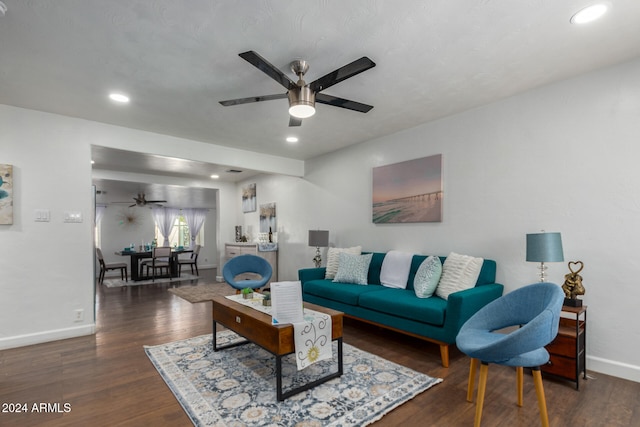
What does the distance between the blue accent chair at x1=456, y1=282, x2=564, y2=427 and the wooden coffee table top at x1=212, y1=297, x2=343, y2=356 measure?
1.05 metres

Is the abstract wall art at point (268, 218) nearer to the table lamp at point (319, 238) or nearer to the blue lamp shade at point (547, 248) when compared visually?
the table lamp at point (319, 238)

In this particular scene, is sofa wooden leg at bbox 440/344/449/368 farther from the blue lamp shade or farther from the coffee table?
the blue lamp shade

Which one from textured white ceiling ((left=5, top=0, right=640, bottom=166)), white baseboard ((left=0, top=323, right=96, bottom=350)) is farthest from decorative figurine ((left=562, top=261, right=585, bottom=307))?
white baseboard ((left=0, top=323, right=96, bottom=350))

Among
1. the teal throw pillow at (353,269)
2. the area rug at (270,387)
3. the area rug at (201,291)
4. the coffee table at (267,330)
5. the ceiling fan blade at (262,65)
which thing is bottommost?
the area rug at (201,291)

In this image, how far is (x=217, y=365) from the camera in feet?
9.12

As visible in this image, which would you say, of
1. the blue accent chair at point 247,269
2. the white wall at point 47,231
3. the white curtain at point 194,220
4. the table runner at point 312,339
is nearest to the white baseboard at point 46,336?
the white wall at point 47,231

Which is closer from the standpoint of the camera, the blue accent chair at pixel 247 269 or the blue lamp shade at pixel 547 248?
the blue lamp shade at pixel 547 248

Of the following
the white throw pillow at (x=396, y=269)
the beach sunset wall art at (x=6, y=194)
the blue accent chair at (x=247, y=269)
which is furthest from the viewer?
the blue accent chair at (x=247, y=269)

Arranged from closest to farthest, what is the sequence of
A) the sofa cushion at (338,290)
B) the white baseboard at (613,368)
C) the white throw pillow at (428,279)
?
the white baseboard at (613,368) < the white throw pillow at (428,279) < the sofa cushion at (338,290)

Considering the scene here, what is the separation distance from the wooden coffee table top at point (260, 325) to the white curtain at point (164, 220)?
28.9 feet

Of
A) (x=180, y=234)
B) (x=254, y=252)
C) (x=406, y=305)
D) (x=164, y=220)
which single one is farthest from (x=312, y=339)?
(x=180, y=234)

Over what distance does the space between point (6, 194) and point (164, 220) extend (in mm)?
7763

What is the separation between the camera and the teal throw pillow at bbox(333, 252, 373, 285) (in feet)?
13.4

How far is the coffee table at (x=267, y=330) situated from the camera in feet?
7.33
